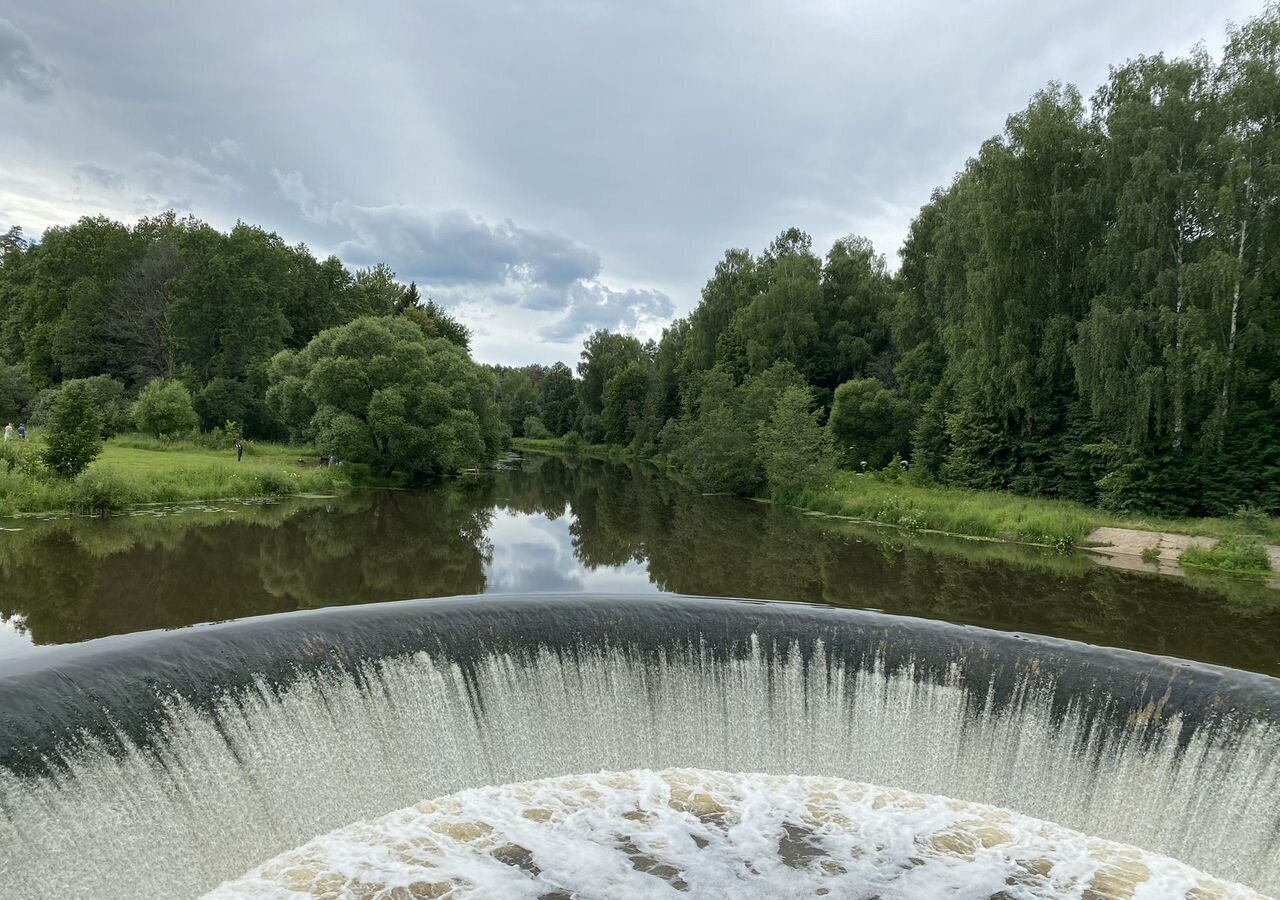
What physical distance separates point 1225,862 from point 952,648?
3235mm

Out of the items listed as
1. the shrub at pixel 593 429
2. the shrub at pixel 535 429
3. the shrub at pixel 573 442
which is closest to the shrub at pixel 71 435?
the shrub at pixel 573 442

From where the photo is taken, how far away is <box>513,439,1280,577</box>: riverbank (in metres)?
20.2

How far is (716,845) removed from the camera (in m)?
8.22

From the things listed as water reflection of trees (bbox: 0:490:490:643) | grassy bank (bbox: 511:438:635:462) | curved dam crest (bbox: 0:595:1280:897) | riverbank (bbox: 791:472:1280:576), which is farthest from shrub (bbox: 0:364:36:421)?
curved dam crest (bbox: 0:595:1280:897)

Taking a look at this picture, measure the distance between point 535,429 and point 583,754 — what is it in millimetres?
90159

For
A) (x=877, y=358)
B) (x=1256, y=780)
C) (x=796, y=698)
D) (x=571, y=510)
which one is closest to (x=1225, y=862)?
(x=1256, y=780)

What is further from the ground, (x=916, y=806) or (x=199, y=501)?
(x=199, y=501)

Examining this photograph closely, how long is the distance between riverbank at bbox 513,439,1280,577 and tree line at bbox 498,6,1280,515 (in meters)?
1.46

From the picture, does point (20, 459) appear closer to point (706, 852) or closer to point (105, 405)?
point (105, 405)

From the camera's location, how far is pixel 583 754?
9.85 metres

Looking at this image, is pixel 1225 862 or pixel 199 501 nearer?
pixel 1225 862

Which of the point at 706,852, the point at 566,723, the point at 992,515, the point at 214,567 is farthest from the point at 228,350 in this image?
the point at 706,852

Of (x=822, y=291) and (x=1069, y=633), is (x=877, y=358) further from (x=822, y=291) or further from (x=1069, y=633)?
(x=1069, y=633)

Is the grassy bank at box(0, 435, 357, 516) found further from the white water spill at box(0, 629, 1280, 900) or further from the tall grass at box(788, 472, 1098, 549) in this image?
the tall grass at box(788, 472, 1098, 549)
